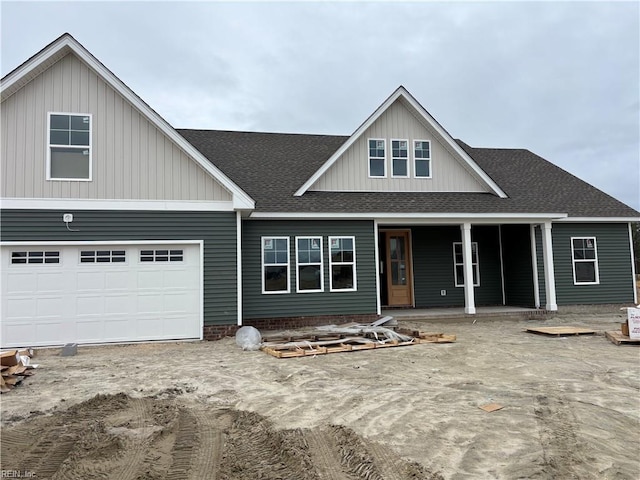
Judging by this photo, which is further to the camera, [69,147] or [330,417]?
[69,147]

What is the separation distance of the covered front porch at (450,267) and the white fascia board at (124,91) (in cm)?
585

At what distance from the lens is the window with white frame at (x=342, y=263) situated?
1189 centimetres

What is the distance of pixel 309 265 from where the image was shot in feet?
38.7

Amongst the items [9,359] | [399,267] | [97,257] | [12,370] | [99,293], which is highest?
[97,257]

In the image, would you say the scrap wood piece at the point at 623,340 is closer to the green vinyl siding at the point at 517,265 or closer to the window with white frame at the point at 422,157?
the green vinyl siding at the point at 517,265

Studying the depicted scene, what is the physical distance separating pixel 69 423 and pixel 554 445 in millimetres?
4996

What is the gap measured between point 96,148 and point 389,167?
8.13 meters

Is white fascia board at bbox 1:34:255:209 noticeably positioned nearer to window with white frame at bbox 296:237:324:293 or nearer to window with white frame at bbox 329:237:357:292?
window with white frame at bbox 296:237:324:293

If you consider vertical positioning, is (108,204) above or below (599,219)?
above

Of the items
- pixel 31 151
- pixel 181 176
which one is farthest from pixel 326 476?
pixel 31 151

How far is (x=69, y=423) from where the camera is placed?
4.72m

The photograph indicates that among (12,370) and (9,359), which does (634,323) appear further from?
(9,359)

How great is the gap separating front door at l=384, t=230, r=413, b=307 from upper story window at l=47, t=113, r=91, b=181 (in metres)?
9.15

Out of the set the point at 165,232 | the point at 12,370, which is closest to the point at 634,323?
the point at 165,232
